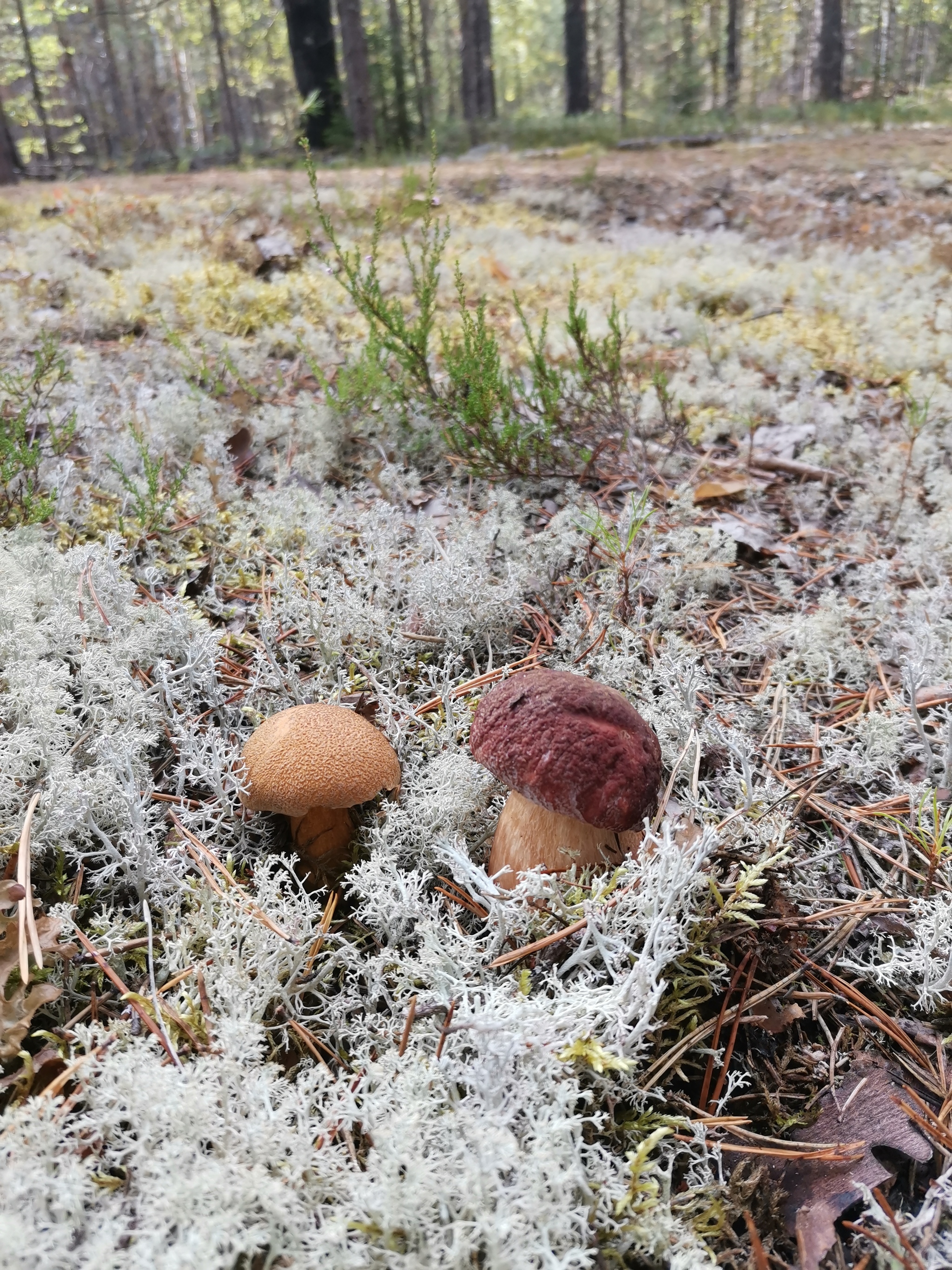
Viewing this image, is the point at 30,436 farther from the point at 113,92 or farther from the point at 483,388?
the point at 113,92

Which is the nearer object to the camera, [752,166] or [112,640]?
[112,640]

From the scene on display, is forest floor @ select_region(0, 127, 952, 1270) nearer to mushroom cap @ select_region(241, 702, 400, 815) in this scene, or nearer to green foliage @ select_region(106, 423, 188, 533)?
green foliage @ select_region(106, 423, 188, 533)

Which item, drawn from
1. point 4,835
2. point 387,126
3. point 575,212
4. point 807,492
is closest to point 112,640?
point 4,835

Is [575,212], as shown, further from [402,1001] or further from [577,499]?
[402,1001]

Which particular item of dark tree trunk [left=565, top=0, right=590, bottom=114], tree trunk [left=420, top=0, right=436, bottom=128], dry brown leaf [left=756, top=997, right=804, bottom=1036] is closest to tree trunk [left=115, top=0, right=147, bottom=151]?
tree trunk [left=420, top=0, right=436, bottom=128]

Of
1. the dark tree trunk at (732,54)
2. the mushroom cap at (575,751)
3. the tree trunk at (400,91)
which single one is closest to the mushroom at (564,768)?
the mushroom cap at (575,751)

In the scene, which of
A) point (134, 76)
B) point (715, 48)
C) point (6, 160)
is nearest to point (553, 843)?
point (6, 160)

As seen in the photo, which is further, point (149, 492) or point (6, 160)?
point (6, 160)
